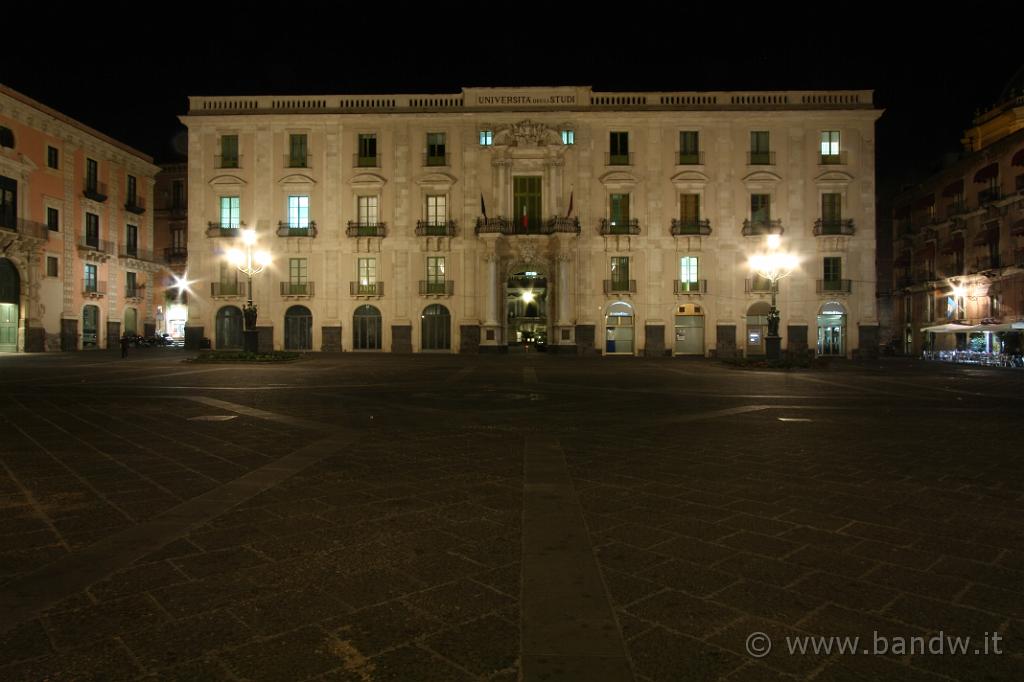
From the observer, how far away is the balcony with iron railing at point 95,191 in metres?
40.1

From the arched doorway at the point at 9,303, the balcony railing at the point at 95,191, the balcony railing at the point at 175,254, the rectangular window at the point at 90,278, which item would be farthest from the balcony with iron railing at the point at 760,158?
the arched doorway at the point at 9,303

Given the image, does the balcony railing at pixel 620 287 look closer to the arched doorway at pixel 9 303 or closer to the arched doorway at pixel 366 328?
the arched doorway at pixel 366 328

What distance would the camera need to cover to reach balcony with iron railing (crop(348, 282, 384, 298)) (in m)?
39.9

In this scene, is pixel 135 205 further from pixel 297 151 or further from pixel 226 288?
pixel 297 151

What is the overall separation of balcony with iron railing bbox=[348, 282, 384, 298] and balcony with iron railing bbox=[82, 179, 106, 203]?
17090 millimetres

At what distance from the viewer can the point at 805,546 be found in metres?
4.16

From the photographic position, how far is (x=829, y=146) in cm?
3916

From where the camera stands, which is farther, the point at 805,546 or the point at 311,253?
the point at 311,253

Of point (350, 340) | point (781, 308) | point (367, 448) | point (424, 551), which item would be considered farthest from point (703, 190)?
point (424, 551)

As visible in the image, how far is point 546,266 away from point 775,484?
34.5m

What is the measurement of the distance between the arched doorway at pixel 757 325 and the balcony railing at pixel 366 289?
886 inches

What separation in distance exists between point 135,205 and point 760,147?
137 ft

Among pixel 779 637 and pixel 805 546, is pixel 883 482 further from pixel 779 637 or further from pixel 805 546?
pixel 779 637

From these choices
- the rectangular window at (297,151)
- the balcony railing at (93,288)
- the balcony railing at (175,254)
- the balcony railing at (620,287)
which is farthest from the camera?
the balcony railing at (175,254)
